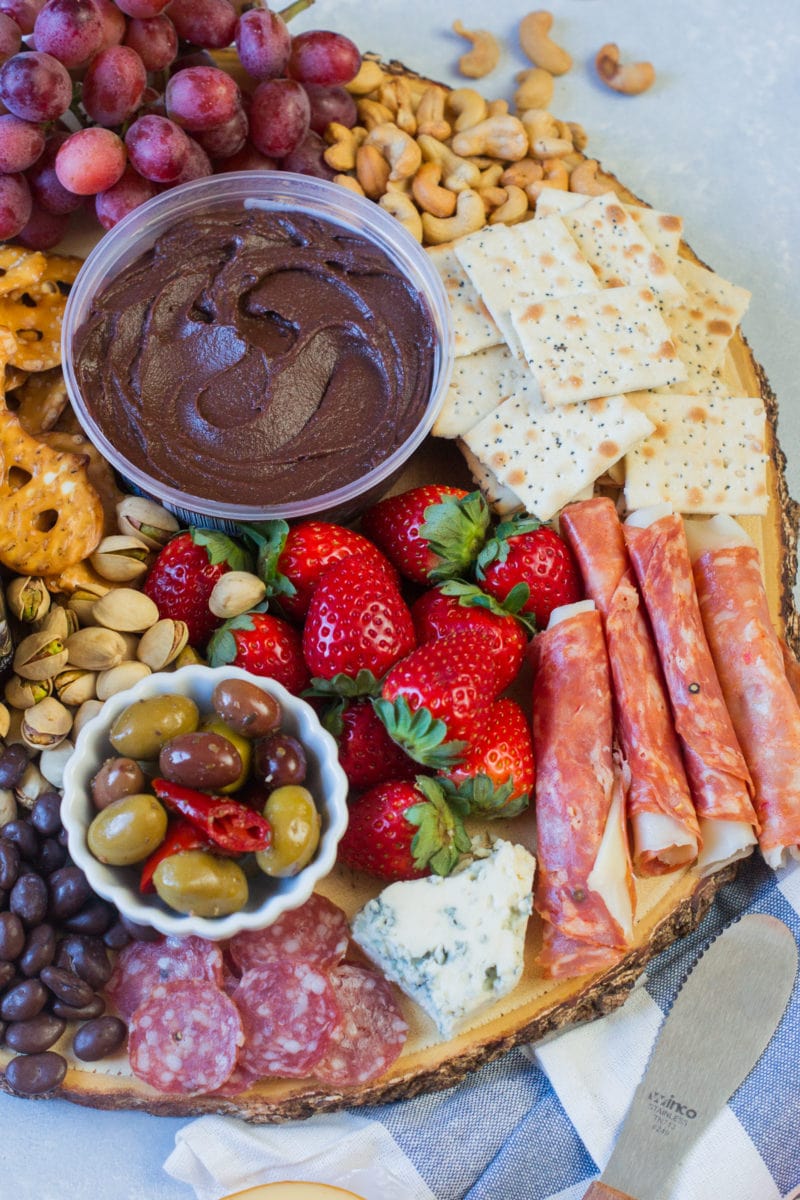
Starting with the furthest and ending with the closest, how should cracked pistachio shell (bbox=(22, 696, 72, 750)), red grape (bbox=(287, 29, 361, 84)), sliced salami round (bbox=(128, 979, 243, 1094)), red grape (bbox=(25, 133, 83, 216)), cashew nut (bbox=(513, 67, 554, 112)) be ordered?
cashew nut (bbox=(513, 67, 554, 112)) < red grape (bbox=(287, 29, 361, 84)) < red grape (bbox=(25, 133, 83, 216)) < cracked pistachio shell (bbox=(22, 696, 72, 750)) < sliced salami round (bbox=(128, 979, 243, 1094))

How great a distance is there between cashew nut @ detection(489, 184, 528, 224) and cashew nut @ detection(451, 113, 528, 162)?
0.28 ft

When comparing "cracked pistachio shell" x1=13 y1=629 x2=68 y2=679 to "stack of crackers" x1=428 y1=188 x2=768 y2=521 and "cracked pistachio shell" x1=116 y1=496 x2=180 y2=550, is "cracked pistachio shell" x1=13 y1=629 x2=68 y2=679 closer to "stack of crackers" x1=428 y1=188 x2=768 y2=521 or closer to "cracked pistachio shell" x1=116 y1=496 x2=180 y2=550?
"cracked pistachio shell" x1=116 y1=496 x2=180 y2=550

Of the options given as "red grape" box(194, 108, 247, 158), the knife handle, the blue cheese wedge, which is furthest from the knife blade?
"red grape" box(194, 108, 247, 158)

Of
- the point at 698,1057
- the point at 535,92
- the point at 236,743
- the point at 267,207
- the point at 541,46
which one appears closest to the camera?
the point at 236,743

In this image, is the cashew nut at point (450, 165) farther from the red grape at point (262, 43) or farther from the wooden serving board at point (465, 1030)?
the wooden serving board at point (465, 1030)

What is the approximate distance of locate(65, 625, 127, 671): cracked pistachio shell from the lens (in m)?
1.71

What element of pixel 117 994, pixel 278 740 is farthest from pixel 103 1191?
pixel 278 740

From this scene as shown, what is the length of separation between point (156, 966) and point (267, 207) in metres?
1.23

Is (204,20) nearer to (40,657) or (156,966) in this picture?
(40,657)

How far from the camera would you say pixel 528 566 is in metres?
1.78

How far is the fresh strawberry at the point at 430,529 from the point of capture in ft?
5.77

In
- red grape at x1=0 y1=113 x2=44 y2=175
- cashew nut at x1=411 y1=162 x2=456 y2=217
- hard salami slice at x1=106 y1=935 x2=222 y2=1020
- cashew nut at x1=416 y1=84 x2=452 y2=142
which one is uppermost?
cashew nut at x1=416 y1=84 x2=452 y2=142

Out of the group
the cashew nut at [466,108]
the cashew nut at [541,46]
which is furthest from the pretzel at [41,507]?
the cashew nut at [541,46]

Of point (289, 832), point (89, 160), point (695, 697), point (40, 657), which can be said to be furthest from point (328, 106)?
point (289, 832)
